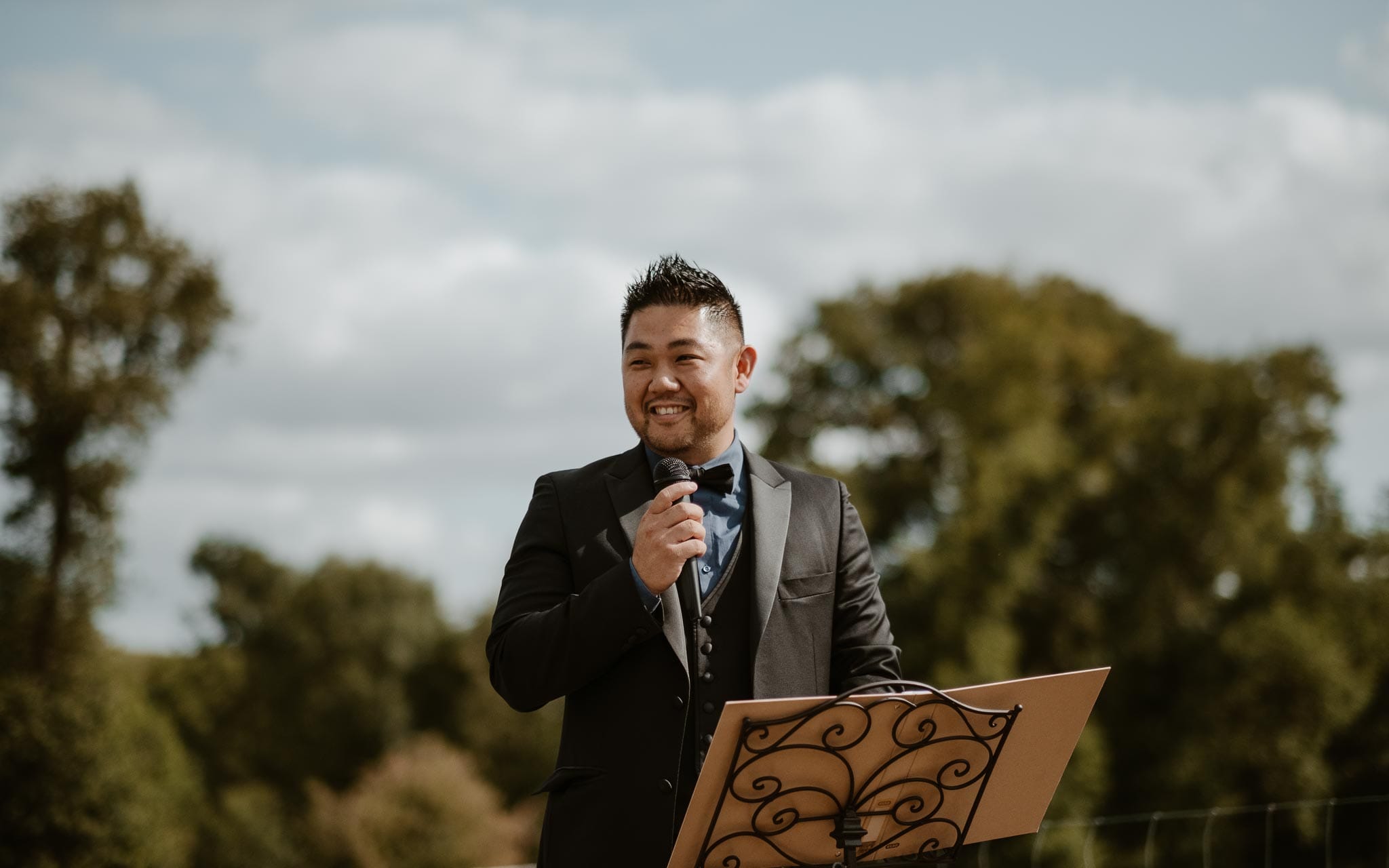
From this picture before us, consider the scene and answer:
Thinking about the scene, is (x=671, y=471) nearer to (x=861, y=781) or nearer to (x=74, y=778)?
(x=861, y=781)

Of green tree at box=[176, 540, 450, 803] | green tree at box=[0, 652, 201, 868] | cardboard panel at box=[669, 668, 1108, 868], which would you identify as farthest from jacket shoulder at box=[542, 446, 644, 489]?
green tree at box=[176, 540, 450, 803]

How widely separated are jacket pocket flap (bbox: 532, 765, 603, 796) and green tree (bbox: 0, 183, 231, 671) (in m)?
21.3

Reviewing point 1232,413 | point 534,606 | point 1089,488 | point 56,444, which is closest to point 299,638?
point 56,444

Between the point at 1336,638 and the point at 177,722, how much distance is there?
2677 centimetres

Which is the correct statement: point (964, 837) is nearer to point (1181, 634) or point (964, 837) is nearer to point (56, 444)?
point (56, 444)

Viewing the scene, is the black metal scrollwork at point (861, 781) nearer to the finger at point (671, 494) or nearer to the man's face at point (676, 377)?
the finger at point (671, 494)

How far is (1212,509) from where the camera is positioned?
2684 cm

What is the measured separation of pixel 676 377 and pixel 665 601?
1.52 ft

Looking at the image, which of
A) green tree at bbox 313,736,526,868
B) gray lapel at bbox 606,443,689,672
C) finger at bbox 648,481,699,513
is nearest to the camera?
finger at bbox 648,481,699,513

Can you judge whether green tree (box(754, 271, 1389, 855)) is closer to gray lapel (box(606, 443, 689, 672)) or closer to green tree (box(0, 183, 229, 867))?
green tree (box(0, 183, 229, 867))

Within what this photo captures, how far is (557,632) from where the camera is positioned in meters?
2.51

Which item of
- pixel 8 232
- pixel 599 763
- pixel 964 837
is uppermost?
pixel 8 232

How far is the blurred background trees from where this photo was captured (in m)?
21.9

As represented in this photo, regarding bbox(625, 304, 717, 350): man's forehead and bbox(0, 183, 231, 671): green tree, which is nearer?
bbox(625, 304, 717, 350): man's forehead
